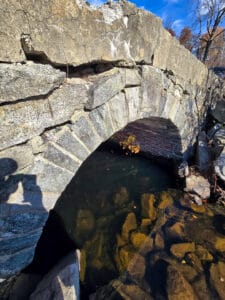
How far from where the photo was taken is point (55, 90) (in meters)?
1.25

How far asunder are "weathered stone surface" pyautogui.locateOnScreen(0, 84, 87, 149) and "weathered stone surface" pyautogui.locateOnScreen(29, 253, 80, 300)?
1614mm

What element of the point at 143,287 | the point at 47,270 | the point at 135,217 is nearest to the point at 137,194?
the point at 135,217

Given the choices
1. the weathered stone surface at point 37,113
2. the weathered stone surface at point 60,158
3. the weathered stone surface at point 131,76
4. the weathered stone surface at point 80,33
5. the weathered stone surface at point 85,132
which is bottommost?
the weathered stone surface at point 60,158

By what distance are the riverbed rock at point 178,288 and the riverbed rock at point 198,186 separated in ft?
5.69

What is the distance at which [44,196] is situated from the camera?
4.72 feet

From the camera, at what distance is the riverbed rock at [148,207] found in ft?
10.9

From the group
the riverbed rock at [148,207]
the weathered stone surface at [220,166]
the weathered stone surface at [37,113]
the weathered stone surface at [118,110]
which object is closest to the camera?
the weathered stone surface at [37,113]

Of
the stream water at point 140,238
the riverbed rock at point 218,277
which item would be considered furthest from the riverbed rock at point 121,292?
the riverbed rock at point 218,277

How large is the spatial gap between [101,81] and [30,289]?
2.25 meters

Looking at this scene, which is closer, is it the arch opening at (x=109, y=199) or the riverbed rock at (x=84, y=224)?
the arch opening at (x=109, y=199)

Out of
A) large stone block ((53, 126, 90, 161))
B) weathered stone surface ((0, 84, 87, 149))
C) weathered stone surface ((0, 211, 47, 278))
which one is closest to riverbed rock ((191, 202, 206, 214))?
large stone block ((53, 126, 90, 161))

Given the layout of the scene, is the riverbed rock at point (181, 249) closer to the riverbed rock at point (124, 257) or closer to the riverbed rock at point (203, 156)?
the riverbed rock at point (124, 257)

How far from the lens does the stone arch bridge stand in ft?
3.35

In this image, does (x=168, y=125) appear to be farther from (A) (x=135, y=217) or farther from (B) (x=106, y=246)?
(B) (x=106, y=246)
